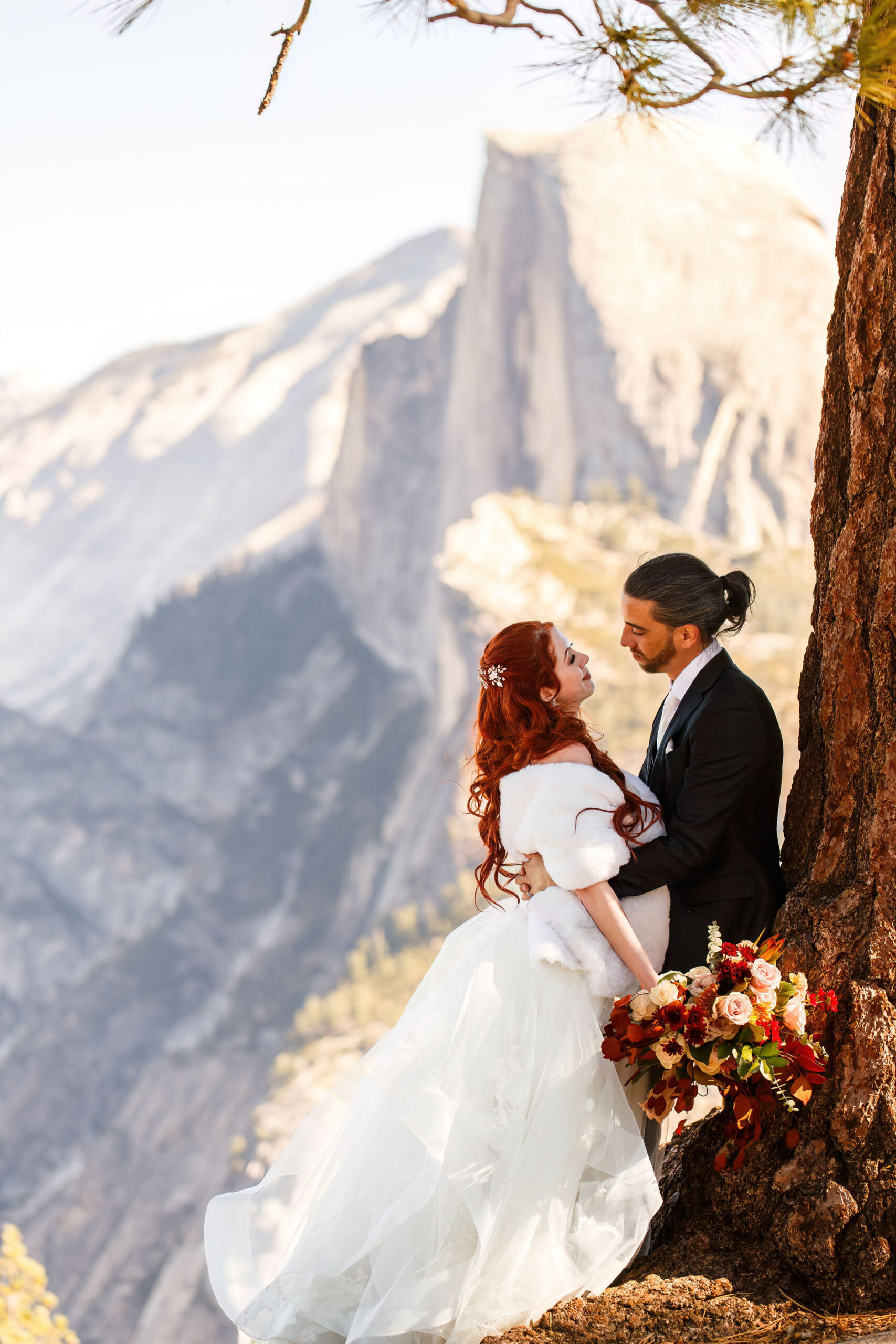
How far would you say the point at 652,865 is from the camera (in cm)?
250

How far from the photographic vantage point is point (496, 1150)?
245 cm

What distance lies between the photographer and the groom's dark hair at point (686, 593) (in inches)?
103

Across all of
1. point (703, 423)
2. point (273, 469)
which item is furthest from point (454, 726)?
point (273, 469)

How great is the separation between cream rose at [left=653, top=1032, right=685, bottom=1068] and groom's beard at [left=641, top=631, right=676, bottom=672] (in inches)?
33.6

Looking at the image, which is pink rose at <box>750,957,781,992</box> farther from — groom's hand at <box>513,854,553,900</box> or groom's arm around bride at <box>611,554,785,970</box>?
groom's hand at <box>513,854,553,900</box>

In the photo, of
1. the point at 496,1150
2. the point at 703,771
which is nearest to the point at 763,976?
the point at 703,771

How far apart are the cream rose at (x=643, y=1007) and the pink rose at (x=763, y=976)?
0.74 ft

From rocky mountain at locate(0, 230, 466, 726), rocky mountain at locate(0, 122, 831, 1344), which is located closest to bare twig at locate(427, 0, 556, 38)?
rocky mountain at locate(0, 122, 831, 1344)

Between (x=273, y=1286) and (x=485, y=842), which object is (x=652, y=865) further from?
(x=273, y=1286)

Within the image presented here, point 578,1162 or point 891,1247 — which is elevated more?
point 578,1162

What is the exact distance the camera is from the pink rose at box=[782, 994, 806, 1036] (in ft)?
7.55

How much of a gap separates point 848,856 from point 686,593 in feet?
2.41

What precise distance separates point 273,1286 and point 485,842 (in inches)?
45.3

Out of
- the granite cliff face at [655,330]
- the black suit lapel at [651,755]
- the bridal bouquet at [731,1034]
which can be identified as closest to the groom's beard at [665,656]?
the black suit lapel at [651,755]
